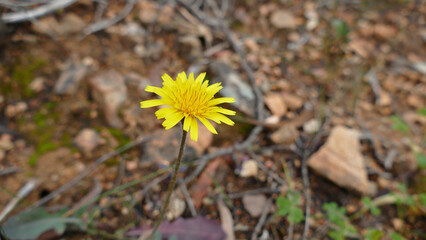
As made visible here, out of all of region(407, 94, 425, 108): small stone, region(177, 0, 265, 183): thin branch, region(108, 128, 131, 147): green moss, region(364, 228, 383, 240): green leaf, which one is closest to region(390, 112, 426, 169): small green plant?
region(407, 94, 425, 108): small stone

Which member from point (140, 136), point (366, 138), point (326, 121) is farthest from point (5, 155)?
point (366, 138)

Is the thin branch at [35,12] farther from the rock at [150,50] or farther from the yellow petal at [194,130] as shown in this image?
the yellow petal at [194,130]

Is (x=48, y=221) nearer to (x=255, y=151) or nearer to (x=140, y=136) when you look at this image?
(x=140, y=136)

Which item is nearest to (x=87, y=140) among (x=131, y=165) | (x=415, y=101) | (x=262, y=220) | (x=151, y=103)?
(x=131, y=165)

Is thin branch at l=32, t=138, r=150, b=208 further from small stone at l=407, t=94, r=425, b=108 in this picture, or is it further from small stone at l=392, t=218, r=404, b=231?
small stone at l=407, t=94, r=425, b=108

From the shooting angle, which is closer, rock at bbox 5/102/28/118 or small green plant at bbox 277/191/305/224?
small green plant at bbox 277/191/305/224

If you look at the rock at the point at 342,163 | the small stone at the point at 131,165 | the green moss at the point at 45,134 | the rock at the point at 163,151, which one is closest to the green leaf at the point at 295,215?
the rock at the point at 342,163

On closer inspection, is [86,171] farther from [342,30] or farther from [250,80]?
[342,30]
